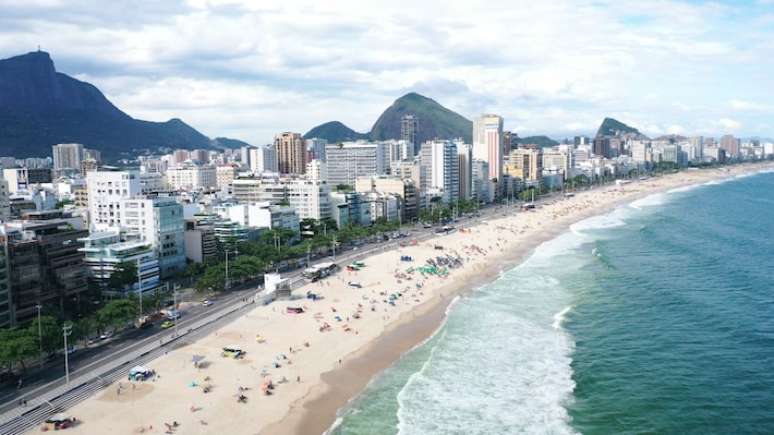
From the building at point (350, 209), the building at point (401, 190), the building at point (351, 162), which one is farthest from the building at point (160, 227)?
the building at point (351, 162)

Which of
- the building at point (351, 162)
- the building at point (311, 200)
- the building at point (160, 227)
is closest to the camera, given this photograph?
the building at point (160, 227)

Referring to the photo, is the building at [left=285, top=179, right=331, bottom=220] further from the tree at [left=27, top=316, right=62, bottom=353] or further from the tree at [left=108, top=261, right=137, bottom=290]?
the tree at [left=27, top=316, right=62, bottom=353]

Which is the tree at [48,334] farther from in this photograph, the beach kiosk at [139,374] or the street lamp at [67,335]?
the beach kiosk at [139,374]

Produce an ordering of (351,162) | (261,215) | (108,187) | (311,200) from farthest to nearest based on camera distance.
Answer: (351,162) → (311,200) → (108,187) → (261,215)

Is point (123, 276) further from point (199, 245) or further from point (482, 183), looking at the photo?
point (482, 183)

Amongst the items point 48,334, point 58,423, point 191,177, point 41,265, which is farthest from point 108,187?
point 191,177
